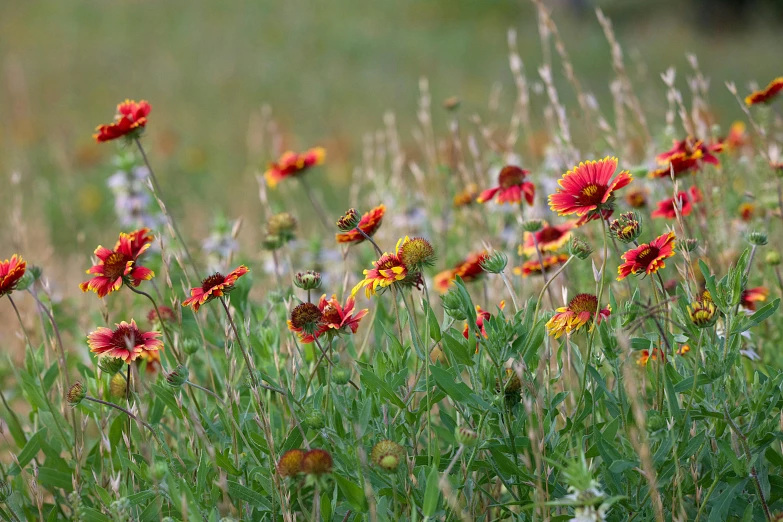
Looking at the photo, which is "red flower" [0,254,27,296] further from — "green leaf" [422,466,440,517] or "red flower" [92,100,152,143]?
"green leaf" [422,466,440,517]

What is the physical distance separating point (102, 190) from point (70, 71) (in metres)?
4.21

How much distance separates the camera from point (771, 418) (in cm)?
117

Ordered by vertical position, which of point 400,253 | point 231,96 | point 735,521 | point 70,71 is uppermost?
point 70,71

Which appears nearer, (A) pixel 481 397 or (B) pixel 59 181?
(A) pixel 481 397

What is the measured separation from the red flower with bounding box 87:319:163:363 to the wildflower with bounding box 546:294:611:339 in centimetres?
67

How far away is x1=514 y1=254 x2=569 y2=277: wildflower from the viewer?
1727 millimetres

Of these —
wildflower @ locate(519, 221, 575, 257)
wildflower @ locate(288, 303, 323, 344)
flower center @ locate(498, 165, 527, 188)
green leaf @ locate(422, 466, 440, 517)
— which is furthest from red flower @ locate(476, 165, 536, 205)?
green leaf @ locate(422, 466, 440, 517)

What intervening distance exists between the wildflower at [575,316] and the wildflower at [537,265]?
17.8 inches

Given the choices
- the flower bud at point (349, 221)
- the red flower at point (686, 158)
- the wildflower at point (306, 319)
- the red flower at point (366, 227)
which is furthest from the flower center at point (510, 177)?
the wildflower at point (306, 319)

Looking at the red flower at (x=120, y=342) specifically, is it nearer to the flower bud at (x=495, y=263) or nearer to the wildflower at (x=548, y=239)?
the flower bud at (x=495, y=263)

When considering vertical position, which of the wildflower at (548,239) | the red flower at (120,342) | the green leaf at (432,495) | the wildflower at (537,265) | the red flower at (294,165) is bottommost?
the green leaf at (432,495)

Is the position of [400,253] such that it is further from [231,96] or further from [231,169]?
[231,96]

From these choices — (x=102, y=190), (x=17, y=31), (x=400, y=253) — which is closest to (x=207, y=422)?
(x=400, y=253)

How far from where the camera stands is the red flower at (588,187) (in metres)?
1.16
